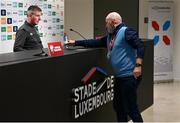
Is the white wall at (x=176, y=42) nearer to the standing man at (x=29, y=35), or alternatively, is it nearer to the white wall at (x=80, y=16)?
the white wall at (x=80, y=16)

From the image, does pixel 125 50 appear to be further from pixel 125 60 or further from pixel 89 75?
pixel 89 75

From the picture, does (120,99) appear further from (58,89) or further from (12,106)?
(12,106)

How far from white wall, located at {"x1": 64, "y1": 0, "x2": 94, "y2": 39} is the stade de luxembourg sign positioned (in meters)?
4.47

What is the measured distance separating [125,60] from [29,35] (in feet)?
4.46

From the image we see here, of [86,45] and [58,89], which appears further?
[86,45]

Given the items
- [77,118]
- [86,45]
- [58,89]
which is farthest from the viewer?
[86,45]

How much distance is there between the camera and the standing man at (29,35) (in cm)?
462

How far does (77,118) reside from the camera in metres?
3.73

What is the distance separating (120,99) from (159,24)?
450 centimetres

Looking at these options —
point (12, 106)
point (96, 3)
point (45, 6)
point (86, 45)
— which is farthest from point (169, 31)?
point (12, 106)

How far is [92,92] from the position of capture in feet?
A: 13.1

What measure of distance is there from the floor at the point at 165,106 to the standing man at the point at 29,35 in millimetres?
1856

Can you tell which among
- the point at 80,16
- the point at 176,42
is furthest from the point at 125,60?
the point at 80,16

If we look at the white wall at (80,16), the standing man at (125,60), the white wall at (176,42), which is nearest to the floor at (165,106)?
the white wall at (176,42)
